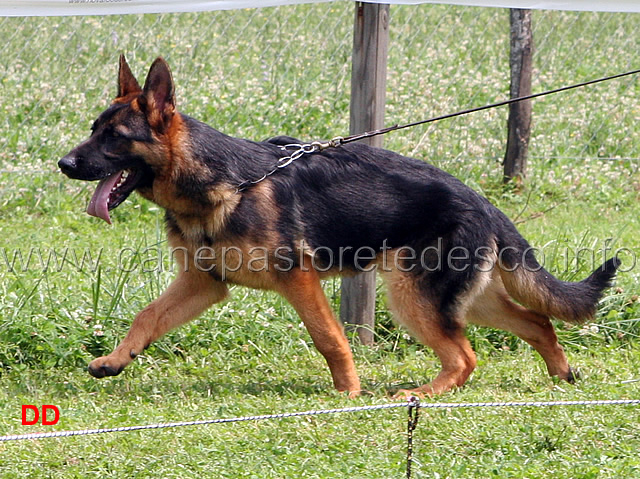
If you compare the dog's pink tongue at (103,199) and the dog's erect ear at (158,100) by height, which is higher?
the dog's erect ear at (158,100)

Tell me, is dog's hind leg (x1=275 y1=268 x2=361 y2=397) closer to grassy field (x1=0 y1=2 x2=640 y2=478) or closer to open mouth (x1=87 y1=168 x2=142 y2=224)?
grassy field (x1=0 y1=2 x2=640 y2=478)

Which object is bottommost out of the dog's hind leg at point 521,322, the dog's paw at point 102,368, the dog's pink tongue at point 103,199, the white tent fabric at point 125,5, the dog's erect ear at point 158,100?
the dog's paw at point 102,368

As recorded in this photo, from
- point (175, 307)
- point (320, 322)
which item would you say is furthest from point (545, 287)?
point (175, 307)

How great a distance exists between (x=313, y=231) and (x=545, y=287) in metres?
1.33

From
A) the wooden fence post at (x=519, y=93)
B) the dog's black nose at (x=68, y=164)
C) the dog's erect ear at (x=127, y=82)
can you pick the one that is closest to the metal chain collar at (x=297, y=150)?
the dog's erect ear at (x=127, y=82)

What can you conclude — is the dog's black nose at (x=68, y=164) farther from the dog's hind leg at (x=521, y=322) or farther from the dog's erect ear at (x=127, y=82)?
the dog's hind leg at (x=521, y=322)

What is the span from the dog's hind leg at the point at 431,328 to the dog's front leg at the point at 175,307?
93 cm

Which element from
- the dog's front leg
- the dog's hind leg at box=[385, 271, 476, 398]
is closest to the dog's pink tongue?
the dog's front leg

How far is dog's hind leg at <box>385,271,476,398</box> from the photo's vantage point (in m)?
4.84

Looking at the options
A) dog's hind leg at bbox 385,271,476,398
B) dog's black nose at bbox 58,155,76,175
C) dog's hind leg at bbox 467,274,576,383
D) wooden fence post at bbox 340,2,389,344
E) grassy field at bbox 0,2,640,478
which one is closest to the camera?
grassy field at bbox 0,2,640,478

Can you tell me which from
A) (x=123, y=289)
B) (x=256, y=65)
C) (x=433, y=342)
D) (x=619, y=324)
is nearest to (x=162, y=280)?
(x=123, y=289)

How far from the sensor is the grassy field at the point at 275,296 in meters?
3.78

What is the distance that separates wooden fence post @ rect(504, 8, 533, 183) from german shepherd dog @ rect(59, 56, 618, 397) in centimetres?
378

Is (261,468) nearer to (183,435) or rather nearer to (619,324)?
(183,435)
